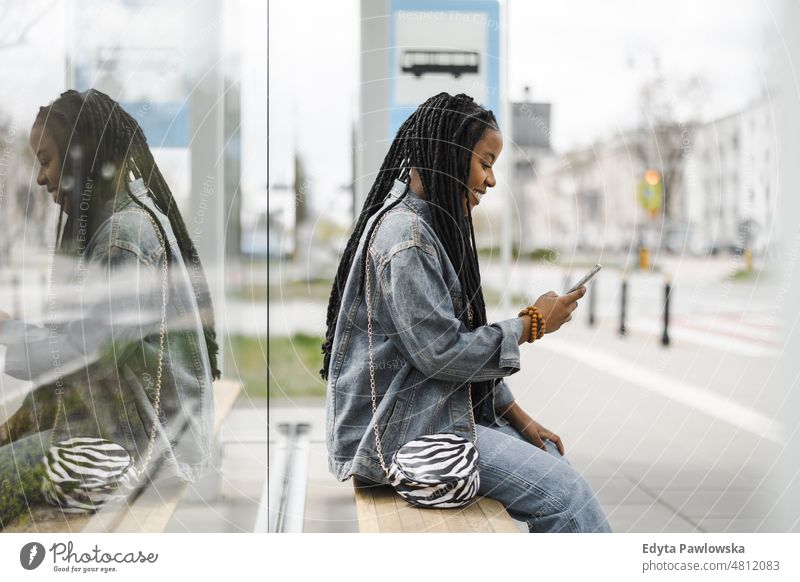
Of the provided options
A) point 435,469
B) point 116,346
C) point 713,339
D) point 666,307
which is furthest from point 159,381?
point 713,339

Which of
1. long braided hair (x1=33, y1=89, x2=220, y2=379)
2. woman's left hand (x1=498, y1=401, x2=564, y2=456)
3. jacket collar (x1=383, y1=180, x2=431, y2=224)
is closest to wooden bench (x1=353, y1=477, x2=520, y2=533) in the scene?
woman's left hand (x1=498, y1=401, x2=564, y2=456)

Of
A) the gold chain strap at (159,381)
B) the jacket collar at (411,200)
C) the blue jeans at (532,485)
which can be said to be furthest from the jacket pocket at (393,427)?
the gold chain strap at (159,381)

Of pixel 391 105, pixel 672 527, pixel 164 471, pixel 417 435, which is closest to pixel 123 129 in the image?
pixel 391 105

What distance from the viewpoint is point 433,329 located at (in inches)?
72.4

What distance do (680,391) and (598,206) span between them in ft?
1.66

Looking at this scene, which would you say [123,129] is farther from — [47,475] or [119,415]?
[47,475]

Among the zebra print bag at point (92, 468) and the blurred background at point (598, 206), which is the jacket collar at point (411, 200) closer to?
the blurred background at point (598, 206)

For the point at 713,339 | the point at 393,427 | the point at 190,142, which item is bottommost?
the point at 393,427

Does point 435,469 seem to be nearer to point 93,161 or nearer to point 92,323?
point 92,323

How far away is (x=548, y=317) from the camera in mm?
1963

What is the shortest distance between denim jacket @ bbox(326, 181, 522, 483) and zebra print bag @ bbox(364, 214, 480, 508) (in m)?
0.02

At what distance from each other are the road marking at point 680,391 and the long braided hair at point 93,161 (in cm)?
→ 90

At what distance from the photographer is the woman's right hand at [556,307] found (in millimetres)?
1967

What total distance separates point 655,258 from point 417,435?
0.69 metres
